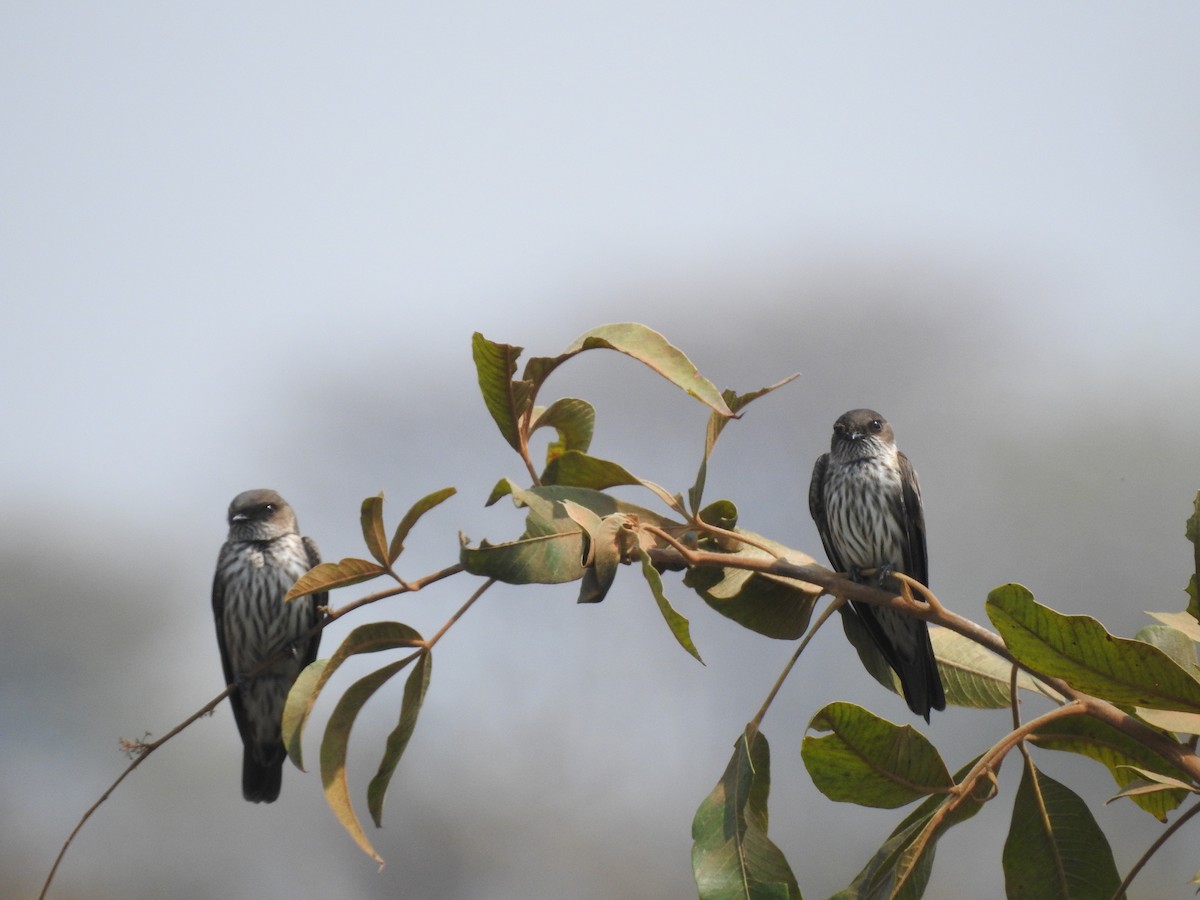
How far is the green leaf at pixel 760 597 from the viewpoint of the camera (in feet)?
9.14

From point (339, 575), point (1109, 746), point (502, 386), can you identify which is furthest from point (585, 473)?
point (1109, 746)

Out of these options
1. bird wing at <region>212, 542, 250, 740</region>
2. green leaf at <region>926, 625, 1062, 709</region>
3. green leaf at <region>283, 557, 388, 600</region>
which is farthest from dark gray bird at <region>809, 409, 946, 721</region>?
bird wing at <region>212, 542, 250, 740</region>

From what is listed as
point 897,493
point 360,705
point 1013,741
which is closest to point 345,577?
point 360,705

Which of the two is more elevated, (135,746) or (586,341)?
(586,341)

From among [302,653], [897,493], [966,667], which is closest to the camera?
[966,667]

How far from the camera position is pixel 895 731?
2502 mm

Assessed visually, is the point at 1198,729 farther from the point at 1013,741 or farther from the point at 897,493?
the point at 897,493

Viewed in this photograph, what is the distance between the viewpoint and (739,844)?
247 centimetres

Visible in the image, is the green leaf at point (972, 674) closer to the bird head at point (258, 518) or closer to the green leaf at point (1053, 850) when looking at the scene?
the green leaf at point (1053, 850)

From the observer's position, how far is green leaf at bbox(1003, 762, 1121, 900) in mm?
2566

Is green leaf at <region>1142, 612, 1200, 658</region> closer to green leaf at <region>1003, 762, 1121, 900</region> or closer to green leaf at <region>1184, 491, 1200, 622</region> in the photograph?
green leaf at <region>1184, 491, 1200, 622</region>

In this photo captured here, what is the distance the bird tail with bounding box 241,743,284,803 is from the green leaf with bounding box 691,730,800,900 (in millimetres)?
4435

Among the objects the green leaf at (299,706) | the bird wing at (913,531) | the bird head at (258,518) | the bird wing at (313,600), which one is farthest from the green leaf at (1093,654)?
the bird head at (258,518)

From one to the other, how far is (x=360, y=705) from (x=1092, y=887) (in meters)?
1.61
